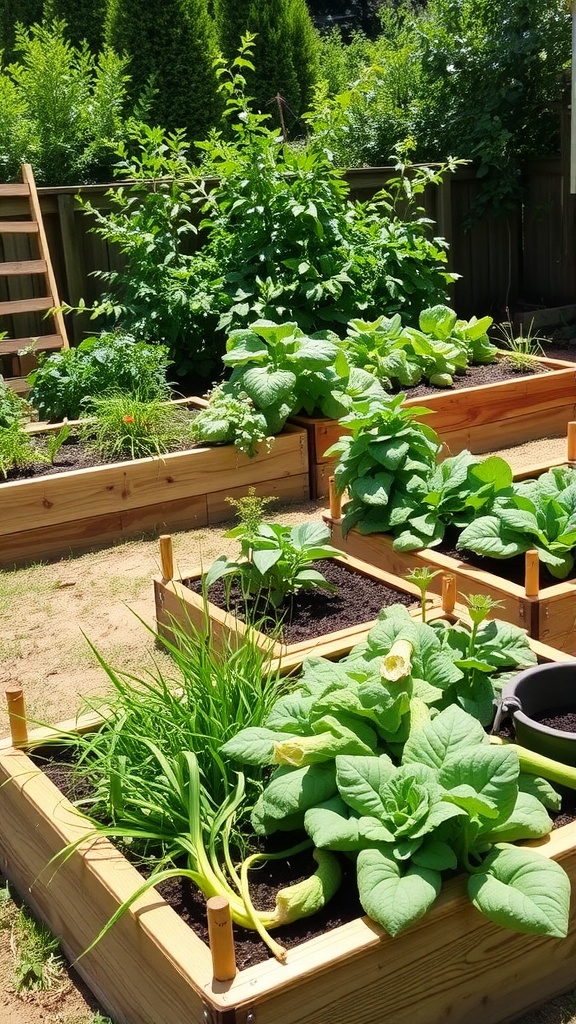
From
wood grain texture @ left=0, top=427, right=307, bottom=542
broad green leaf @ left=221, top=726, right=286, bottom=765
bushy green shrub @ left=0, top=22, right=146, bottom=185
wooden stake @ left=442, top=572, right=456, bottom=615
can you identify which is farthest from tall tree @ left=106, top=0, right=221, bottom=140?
broad green leaf @ left=221, top=726, right=286, bottom=765

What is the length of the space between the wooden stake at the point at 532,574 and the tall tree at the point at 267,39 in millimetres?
12045

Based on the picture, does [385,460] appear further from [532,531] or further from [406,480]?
[532,531]

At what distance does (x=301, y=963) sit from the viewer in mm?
1946

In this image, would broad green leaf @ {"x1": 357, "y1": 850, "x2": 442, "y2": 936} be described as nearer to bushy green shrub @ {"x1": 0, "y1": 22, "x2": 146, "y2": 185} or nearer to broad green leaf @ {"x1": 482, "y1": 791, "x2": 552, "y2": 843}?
broad green leaf @ {"x1": 482, "y1": 791, "x2": 552, "y2": 843}

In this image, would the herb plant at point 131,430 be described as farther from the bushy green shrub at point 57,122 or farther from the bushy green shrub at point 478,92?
the bushy green shrub at point 478,92

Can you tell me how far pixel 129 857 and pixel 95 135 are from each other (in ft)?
24.8

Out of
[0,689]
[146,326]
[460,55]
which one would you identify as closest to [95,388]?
[146,326]

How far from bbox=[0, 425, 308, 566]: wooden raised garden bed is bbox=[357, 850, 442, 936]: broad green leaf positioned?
3.38 metres

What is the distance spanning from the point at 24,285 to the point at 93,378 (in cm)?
191

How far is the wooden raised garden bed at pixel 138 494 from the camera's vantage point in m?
5.14

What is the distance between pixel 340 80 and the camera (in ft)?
42.0

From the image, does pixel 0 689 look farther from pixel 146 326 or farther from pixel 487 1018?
pixel 146 326

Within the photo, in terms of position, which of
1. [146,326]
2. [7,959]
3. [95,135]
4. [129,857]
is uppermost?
[95,135]

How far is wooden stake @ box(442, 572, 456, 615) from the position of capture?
328 cm
